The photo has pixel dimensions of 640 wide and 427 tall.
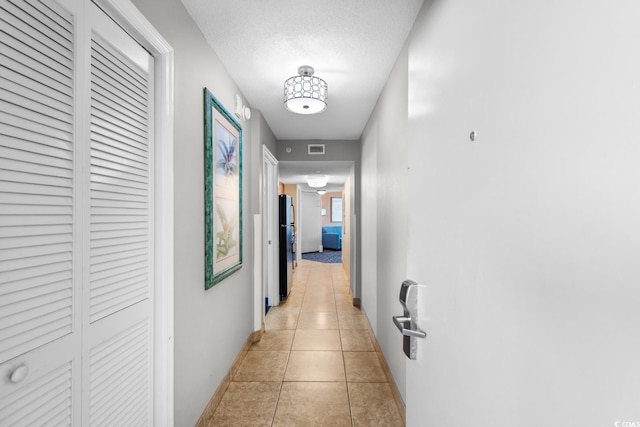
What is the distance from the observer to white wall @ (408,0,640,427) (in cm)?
39

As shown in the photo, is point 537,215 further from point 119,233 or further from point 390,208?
point 390,208

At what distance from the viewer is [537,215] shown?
1.67 ft

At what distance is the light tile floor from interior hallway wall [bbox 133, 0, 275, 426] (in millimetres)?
282

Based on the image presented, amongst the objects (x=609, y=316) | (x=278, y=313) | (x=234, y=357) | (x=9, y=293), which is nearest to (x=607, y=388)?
(x=609, y=316)

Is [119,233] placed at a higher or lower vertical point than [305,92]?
lower

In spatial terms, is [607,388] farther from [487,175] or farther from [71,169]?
[71,169]

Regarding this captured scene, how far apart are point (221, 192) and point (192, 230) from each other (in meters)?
0.50

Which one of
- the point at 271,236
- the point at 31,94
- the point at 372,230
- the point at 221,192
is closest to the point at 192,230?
the point at 221,192

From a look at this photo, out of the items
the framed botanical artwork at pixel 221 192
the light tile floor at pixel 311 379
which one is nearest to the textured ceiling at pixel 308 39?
the framed botanical artwork at pixel 221 192

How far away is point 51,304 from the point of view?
83 centimetres

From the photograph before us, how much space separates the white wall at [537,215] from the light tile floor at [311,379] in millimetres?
1436

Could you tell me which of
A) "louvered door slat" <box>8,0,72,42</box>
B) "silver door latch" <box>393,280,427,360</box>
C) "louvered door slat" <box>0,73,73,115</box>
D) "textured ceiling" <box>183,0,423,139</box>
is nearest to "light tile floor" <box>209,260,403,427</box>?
"silver door latch" <box>393,280,427,360</box>

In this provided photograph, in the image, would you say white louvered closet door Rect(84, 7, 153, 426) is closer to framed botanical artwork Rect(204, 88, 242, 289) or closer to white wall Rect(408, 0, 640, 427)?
framed botanical artwork Rect(204, 88, 242, 289)

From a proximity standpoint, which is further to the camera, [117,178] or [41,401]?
[117,178]
